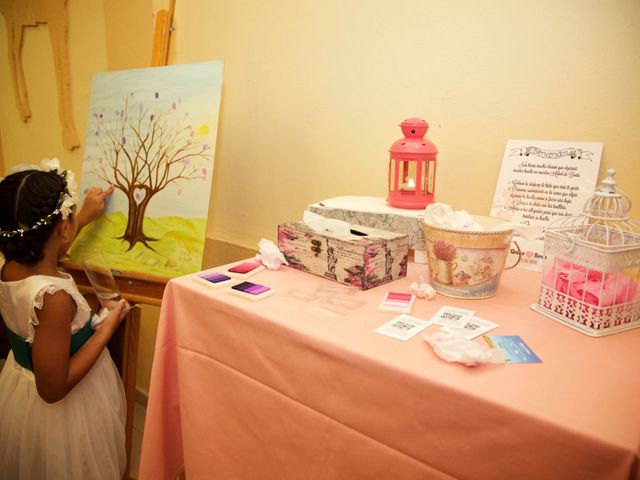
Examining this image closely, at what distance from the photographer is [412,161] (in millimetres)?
1168

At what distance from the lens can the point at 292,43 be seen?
5.21 ft

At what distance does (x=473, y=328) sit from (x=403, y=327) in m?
0.12

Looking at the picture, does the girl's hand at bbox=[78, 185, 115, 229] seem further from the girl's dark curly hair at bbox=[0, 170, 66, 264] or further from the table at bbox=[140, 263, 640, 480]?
the table at bbox=[140, 263, 640, 480]

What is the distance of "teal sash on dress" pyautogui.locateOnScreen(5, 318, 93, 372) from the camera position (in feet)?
4.08

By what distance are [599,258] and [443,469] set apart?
43 cm

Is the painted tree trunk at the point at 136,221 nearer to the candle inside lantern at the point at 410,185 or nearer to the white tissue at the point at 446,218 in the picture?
the candle inside lantern at the point at 410,185

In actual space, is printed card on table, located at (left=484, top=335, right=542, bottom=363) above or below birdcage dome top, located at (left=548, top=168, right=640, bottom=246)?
below

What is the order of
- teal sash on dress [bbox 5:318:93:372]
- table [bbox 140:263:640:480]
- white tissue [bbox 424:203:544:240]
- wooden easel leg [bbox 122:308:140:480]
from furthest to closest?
wooden easel leg [bbox 122:308:140:480] → teal sash on dress [bbox 5:318:93:372] → white tissue [bbox 424:203:544:240] → table [bbox 140:263:640:480]

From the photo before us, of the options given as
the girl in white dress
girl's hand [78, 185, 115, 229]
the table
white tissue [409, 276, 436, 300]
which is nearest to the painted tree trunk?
girl's hand [78, 185, 115, 229]

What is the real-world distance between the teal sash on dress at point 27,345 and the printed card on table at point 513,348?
1.11m

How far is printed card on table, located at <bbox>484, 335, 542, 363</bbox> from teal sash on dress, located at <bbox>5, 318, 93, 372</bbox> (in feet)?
3.64

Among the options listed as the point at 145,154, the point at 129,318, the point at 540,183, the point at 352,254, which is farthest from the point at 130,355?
the point at 540,183

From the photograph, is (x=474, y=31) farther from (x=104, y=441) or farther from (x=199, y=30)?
(x=104, y=441)

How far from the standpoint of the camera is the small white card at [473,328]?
775 millimetres
